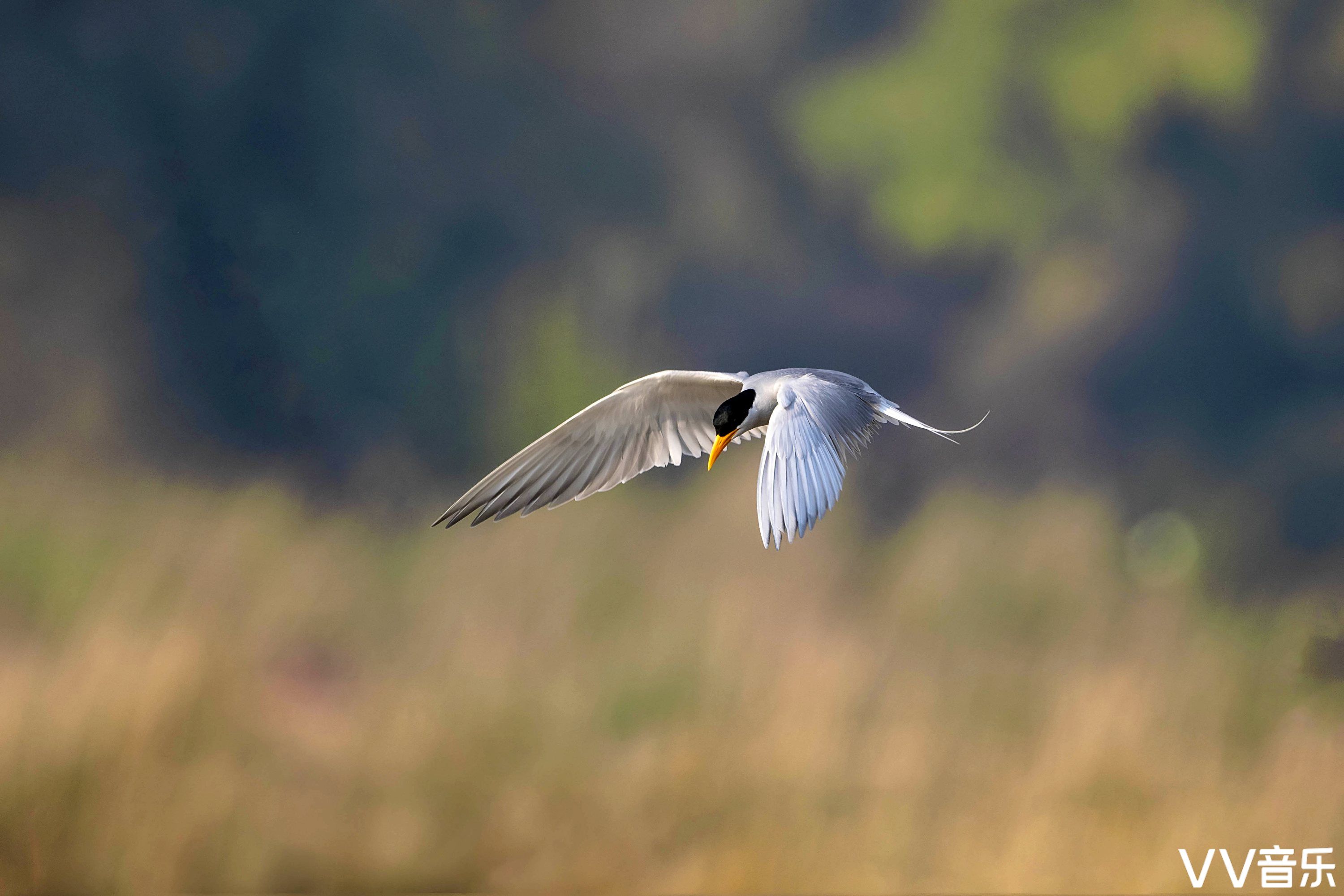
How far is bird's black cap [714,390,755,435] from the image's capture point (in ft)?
7.80

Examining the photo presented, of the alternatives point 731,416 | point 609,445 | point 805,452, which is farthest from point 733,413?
point 609,445

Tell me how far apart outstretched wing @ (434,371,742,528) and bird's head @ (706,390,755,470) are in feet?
0.54

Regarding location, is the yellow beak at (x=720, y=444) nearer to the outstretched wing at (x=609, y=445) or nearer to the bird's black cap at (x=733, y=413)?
the bird's black cap at (x=733, y=413)

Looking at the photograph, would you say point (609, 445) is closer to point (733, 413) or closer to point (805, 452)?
point (733, 413)

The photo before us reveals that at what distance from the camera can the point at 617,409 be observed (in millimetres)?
2787

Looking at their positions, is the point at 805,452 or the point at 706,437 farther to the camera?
the point at 706,437

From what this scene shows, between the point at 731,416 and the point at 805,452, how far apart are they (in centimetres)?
43

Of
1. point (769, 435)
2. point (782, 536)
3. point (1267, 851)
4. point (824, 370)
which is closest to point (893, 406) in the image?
point (824, 370)

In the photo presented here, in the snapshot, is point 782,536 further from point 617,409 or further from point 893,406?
point 617,409

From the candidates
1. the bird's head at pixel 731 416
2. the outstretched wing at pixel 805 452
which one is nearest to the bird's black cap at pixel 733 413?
the bird's head at pixel 731 416

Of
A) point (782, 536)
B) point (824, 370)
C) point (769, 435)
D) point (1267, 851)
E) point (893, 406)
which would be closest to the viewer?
point (782, 536)

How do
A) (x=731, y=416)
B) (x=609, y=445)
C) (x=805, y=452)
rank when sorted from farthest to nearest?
(x=609, y=445) < (x=731, y=416) < (x=805, y=452)

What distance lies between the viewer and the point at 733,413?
7.82ft

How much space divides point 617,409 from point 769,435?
2.77 feet
